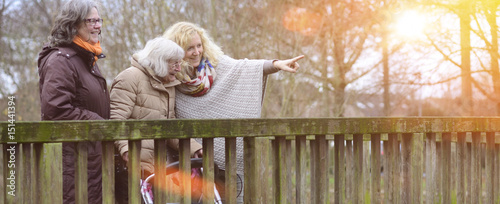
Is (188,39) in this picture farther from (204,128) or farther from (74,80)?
(204,128)

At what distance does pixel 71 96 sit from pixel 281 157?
44.4 inches

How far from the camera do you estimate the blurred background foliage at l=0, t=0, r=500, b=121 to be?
325 inches

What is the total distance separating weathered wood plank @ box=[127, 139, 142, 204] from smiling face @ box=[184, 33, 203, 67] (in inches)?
49.7

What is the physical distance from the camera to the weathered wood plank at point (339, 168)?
3.11 meters

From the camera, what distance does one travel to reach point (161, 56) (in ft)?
10.8

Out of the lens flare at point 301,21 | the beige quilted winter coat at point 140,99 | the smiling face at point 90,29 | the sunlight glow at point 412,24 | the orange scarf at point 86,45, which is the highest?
the lens flare at point 301,21

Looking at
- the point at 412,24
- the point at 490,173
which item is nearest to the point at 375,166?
the point at 490,173

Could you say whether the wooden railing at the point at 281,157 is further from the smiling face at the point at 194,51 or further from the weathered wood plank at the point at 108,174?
the smiling face at the point at 194,51

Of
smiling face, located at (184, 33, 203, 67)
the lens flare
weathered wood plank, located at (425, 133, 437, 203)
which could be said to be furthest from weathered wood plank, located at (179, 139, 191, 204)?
the lens flare

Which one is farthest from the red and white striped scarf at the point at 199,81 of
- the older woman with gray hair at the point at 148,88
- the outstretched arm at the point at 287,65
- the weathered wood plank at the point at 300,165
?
the weathered wood plank at the point at 300,165

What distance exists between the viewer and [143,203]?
10.3 feet

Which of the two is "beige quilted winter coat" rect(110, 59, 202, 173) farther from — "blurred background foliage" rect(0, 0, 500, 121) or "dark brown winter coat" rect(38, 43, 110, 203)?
"blurred background foliage" rect(0, 0, 500, 121)

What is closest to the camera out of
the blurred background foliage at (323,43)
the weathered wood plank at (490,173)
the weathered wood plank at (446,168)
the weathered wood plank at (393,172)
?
the weathered wood plank at (393,172)

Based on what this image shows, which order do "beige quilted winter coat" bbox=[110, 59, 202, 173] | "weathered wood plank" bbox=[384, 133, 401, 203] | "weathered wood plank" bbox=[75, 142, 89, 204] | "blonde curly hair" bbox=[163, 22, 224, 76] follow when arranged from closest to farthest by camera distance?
"weathered wood plank" bbox=[75, 142, 89, 204], "beige quilted winter coat" bbox=[110, 59, 202, 173], "weathered wood plank" bbox=[384, 133, 401, 203], "blonde curly hair" bbox=[163, 22, 224, 76]
